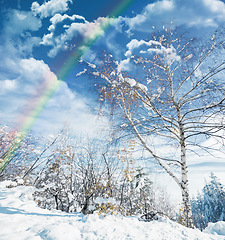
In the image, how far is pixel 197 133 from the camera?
4145 millimetres

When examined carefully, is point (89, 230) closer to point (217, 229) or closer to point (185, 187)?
point (185, 187)

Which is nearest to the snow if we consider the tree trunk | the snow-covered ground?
Answer: the snow-covered ground

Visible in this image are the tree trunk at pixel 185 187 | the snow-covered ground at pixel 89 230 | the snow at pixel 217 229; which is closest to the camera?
the snow-covered ground at pixel 89 230

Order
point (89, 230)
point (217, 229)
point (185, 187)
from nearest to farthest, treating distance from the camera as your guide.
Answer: point (89, 230) < point (217, 229) < point (185, 187)

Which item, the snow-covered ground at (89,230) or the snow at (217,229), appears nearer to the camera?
the snow-covered ground at (89,230)

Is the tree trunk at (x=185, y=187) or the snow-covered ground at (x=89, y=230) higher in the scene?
the tree trunk at (x=185, y=187)

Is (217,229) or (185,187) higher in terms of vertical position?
(185,187)

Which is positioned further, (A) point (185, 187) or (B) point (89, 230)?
(A) point (185, 187)

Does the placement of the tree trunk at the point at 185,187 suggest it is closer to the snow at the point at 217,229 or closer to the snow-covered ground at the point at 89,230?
the snow at the point at 217,229

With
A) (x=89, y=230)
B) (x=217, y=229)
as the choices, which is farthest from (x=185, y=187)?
(x=89, y=230)

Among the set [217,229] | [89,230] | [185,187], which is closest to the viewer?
[89,230]

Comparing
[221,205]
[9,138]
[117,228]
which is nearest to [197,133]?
[117,228]

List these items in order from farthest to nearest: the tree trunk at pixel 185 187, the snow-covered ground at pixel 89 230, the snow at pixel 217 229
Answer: the tree trunk at pixel 185 187, the snow at pixel 217 229, the snow-covered ground at pixel 89 230

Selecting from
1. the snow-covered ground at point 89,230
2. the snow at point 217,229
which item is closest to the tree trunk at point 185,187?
the snow at point 217,229
